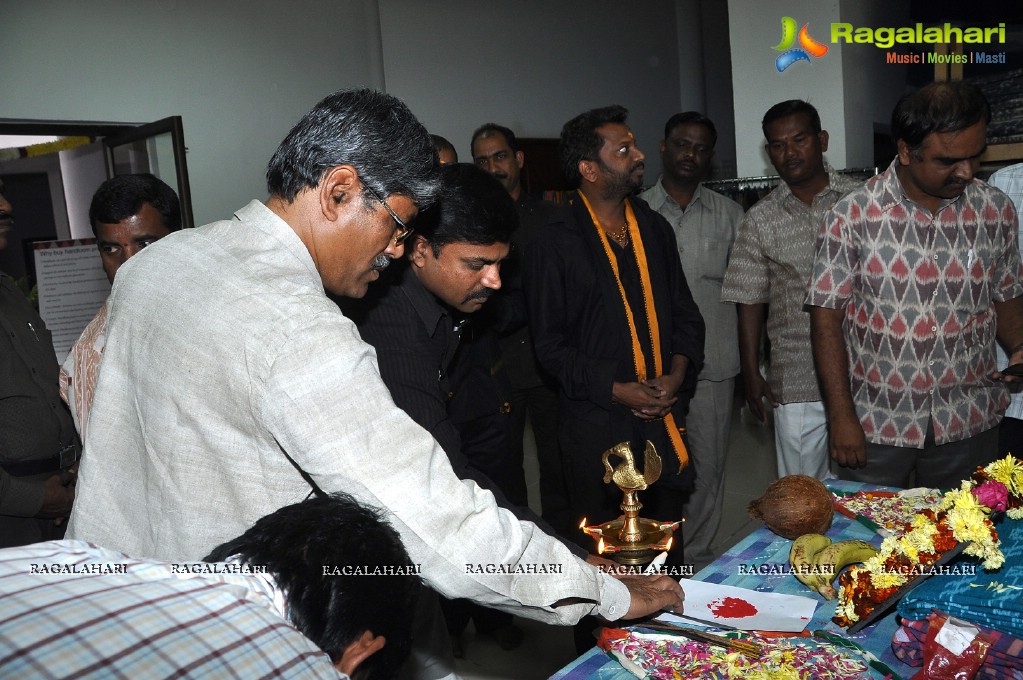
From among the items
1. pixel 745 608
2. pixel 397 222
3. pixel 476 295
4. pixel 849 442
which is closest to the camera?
pixel 397 222

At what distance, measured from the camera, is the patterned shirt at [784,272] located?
3322mm

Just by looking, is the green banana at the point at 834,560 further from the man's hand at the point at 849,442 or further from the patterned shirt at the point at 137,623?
the patterned shirt at the point at 137,623

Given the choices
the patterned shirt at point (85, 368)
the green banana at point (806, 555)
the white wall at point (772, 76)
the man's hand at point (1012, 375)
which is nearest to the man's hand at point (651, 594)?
the green banana at point (806, 555)

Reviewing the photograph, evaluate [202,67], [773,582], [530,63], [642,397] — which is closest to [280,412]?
[773,582]

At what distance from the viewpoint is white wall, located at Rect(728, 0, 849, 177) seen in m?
4.43

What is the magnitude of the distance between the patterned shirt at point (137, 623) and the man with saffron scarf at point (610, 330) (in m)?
1.99

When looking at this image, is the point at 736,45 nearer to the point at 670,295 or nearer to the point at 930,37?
the point at 930,37

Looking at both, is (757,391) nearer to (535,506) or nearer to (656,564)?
(535,506)

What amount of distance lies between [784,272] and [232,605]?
3037 millimetres

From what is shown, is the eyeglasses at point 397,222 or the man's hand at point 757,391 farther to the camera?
the man's hand at point 757,391

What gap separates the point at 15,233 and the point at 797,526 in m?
7.46

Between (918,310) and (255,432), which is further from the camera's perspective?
(918,310)

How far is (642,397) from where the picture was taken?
2707 mm

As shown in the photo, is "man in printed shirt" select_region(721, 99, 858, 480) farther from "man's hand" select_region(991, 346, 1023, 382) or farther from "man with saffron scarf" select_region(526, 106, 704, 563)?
"man's hand" select_region(991, 346, 1023, 382)
